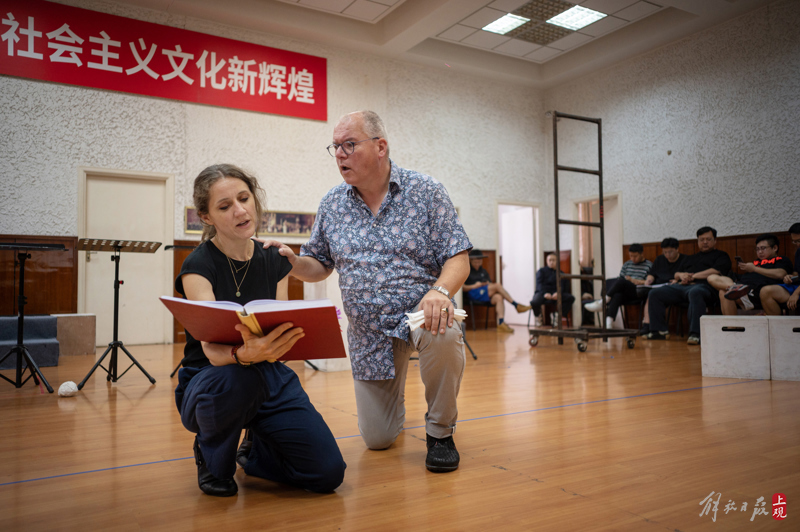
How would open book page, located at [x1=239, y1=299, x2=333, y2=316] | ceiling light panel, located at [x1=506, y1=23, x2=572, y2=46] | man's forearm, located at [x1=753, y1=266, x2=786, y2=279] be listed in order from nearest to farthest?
1. open book page, located at [x1=239, y1=299, x2=333, y2=316]
2. man's forearm, located at [x1=753, y1=266, x2=786, y2=279]
3. ceiling light panel, located at [x1=506, y1=23, x2=572, y2=46]

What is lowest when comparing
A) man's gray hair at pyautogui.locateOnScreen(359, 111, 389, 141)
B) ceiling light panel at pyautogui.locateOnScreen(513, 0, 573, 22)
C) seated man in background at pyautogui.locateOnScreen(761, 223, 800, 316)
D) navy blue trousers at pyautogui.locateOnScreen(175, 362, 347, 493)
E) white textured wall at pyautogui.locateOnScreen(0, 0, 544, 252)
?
navy blue trousers at pyautogui.locateOnScreen(175, 362, 347, 493)

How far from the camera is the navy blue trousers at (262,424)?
1.48 m

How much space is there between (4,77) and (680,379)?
21.6 ft

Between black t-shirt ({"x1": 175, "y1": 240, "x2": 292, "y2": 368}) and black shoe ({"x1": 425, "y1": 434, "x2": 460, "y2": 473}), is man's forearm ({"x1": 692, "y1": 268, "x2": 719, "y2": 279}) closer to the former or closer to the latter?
black shoe ({"x1": 425, "y1": 434, "x2": 460, "y2": 473})

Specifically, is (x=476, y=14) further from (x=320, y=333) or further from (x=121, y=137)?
(x=320, y=333)

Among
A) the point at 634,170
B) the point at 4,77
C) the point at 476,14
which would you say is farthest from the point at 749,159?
the point at 4,77

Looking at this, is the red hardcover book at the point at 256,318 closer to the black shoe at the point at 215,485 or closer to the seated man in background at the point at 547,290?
the black shoe at the point at 215,485

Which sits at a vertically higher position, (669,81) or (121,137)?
(669,81)

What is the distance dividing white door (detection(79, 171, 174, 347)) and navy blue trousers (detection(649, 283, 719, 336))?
18.2 ft

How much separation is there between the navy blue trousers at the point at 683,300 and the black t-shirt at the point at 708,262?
0.18 m

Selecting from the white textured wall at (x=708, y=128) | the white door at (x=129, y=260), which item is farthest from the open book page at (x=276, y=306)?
the white textured wall at (x=708, y=128)

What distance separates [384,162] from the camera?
201cm

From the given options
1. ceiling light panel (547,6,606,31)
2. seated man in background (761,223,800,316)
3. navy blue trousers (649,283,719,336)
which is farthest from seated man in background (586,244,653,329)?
ceiling light panel (547,6,606,31)

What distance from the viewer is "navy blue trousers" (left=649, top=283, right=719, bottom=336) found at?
19.3ft
